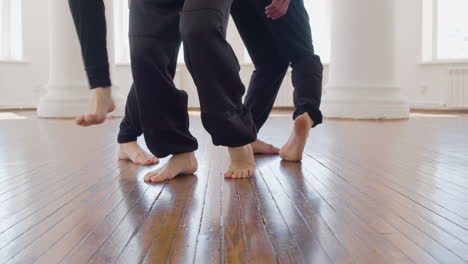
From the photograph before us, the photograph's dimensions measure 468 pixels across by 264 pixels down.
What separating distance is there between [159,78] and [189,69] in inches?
4.2

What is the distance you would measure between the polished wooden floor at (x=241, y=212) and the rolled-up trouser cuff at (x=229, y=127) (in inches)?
4.9

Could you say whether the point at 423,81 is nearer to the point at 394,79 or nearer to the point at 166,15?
the point at 394,79

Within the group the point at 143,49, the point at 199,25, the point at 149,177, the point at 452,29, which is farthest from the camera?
the point at 452,29

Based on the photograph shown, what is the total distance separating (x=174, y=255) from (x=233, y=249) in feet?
0.32

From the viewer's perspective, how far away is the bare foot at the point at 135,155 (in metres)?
2.07

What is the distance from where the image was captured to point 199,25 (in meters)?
1.45

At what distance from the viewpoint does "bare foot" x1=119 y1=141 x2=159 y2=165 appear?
2068mm

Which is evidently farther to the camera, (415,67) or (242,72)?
(242,72)

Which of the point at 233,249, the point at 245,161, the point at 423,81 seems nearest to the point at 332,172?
the point at 245,161

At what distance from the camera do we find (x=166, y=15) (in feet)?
5.21

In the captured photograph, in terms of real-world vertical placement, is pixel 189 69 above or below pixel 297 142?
above

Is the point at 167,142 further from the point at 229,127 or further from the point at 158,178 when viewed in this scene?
the point at 229,127

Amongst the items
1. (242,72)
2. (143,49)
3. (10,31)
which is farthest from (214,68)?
(10,31)

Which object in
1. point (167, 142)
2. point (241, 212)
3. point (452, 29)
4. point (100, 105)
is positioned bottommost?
point (241, 212)
